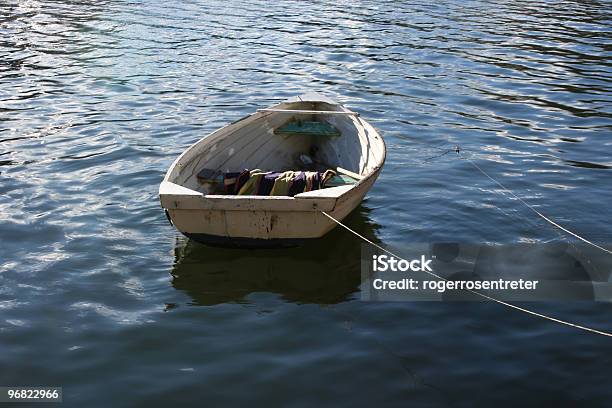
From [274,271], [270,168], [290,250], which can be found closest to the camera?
[274,271]

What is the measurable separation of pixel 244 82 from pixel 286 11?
1362 cm

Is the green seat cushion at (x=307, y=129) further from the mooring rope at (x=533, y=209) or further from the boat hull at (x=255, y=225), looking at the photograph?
the boat hull at (x=255, y=225)

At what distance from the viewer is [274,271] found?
9922 millimetres

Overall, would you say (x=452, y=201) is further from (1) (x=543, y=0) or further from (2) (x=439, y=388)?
(1) (x=543, y=0)

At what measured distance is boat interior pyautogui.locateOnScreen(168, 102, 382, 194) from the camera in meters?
11.4

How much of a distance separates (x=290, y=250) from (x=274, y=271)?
524mm

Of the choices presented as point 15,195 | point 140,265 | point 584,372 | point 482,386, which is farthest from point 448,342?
point 15,195

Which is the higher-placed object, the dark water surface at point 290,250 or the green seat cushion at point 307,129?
the green seat cushion at point 307,129

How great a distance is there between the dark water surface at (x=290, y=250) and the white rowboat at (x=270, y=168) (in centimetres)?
56

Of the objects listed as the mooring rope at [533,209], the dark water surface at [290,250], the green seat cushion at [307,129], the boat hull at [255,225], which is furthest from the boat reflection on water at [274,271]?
the mooring rope at [533,209]

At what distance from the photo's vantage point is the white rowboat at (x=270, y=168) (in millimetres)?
9477

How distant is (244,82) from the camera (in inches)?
847

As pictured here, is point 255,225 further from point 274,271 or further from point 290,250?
point 290,250

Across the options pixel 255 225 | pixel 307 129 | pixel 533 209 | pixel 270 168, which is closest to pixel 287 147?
pixel 307 129
